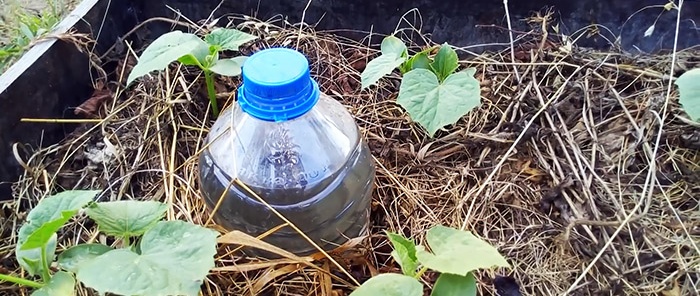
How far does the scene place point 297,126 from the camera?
40.4 inches

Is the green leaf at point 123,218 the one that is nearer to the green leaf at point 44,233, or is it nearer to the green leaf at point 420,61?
the green leaf at point 44,233

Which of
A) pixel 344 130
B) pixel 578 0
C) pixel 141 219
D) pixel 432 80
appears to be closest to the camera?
pixel 141 219

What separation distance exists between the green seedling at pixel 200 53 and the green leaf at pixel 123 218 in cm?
25

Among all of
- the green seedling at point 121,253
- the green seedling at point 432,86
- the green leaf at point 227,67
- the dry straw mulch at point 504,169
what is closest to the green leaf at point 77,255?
the green seedling at point 121,253

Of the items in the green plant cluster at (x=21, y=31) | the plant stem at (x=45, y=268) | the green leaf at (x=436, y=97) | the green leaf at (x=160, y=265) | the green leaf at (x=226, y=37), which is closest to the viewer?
the green leaf at (x=160, y=265)

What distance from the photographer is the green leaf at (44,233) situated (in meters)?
0.88

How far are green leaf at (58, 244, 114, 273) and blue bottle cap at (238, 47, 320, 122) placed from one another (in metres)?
0.30

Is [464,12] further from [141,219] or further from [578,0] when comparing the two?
[141,219]

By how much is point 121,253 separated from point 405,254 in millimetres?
375

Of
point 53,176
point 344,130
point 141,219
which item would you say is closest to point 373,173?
point 344,130

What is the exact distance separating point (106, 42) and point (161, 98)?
22cm

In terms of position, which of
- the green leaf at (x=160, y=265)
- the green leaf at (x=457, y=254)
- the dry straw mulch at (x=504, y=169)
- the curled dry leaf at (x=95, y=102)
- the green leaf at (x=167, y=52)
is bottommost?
the dry straw mulch at (x=504, y=169)

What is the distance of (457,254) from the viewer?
91 cm

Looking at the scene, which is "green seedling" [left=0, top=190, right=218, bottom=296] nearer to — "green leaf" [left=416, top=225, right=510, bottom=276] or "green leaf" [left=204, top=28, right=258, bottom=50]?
"green leaf" [left=416, top=225, right=510, bottom=276]
